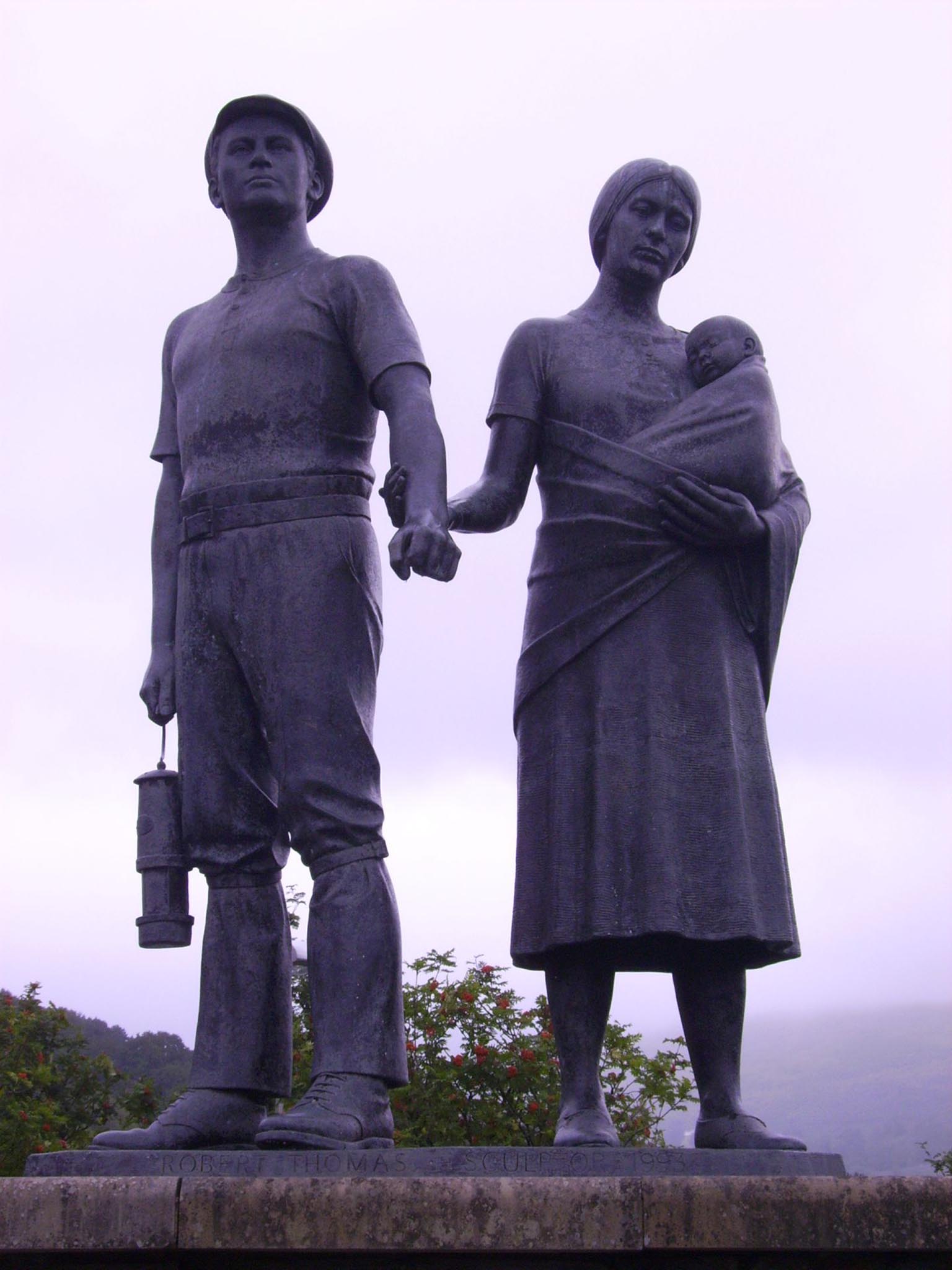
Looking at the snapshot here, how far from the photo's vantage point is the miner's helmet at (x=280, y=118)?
18.2 feet

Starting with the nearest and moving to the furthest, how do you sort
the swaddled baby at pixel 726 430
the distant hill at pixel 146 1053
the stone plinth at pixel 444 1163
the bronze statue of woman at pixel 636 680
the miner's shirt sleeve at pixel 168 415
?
the stone plinth at pixel 444 1163 < the bronze statue of woman at pixel 636 680 < the swaddled baby at pixel 726 430 < the miner's shirt sleeve at pixel 168 415 < the distant hill at pixel 146 1053

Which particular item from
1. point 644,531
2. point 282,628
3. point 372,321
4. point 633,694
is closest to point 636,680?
point 633,694

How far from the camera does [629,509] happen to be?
5.48 metres

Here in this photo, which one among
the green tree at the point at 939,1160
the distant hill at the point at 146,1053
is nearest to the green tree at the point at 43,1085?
the distant hill at the point at 146,1053

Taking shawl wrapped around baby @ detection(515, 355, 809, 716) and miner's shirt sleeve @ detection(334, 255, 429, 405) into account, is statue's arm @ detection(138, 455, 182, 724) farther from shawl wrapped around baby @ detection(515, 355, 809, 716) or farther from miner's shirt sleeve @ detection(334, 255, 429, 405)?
shawl wrapped around baby @ detection(515, 355, 809, 716)

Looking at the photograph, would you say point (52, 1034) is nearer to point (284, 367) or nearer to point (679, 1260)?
point (284, 367)

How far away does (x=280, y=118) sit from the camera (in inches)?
220

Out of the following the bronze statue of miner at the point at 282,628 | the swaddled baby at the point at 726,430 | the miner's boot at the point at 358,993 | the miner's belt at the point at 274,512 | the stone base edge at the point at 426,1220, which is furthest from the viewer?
the swaddled baby at the point at 726,430

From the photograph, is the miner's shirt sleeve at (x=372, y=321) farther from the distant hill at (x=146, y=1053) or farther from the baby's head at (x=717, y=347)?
the distant hill at (x=146, y=1053)

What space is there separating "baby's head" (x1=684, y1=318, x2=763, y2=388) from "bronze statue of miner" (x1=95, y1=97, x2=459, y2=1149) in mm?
1030

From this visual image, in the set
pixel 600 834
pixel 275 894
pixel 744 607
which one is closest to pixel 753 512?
pixel 744 607

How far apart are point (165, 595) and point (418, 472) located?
110cm

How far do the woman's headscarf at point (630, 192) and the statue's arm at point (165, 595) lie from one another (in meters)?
1.69

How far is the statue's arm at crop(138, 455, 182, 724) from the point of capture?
547 cm
